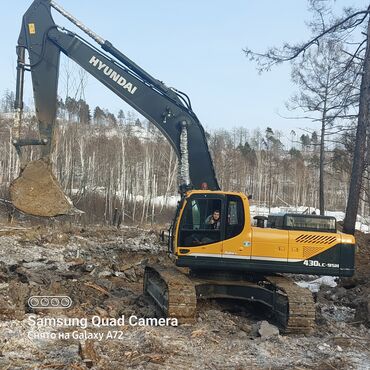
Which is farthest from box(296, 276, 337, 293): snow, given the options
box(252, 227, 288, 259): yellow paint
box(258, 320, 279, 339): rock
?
box(258, 320, 279, 339): rock

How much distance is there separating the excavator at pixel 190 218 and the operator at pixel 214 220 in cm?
2

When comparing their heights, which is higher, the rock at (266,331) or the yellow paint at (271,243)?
the yellow paint at (271,243)

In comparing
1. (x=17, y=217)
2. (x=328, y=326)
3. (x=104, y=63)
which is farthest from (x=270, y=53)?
(x=17, y=217)

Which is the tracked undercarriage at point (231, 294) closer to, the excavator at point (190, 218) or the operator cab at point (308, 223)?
the excavator at point (190, 218)

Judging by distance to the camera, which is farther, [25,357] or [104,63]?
[104,63]

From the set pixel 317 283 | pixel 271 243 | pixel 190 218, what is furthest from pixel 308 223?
pixel 317 283

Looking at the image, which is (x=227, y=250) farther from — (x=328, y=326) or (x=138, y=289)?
(x=138, y=289)

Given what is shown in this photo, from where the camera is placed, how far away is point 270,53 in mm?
15492

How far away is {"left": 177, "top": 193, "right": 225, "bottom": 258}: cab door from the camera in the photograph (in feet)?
25.9

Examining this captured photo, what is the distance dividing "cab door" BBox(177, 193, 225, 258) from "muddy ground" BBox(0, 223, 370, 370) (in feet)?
3.37

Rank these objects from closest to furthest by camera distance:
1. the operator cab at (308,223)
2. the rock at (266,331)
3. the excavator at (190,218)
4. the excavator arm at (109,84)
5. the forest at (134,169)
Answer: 1. the rock at (266,331)
2. the excavator at (190,218)
3. the operator cab at (308,223)
4. the excavator arm at (109,84)
5. the forest at (134,169)

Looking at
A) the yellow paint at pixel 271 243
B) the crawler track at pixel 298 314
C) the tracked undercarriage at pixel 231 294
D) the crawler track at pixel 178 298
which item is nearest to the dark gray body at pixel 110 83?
the yellow paint at pixel 271 243

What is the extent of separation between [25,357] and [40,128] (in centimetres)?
454

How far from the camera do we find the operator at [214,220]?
791 centimetres
